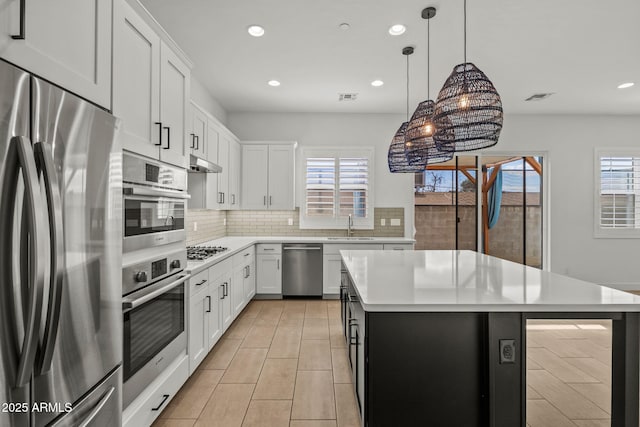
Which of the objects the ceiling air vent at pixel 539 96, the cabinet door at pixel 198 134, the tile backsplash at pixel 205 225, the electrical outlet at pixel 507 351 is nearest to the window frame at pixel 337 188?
the tile backsplash at pixel 205 225

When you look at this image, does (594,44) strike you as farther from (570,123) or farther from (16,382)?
→ (16,382)

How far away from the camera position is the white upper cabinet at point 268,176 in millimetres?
5285

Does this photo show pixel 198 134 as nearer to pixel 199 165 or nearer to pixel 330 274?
pixel 199 165

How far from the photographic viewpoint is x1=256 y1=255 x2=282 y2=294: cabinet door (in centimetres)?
502

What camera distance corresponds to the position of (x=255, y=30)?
309 cm

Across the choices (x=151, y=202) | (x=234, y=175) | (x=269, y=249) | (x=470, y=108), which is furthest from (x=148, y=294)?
(x=234, y=175)

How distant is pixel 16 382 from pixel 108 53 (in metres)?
1.28

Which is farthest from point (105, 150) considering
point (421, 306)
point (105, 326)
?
point (421, 306)

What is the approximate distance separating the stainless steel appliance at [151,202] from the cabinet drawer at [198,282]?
A: 37 centimetres

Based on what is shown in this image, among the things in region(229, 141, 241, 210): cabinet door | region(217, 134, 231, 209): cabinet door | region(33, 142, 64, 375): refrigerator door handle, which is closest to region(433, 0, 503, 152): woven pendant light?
region(33, 142, 64, 375): refrigerator door handle

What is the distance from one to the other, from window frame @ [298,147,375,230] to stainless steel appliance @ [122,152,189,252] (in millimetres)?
3250

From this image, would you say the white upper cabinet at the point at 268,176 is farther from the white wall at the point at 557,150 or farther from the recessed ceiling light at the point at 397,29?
the recessed ceiling light at the point at 397,29

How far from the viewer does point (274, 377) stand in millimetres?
2727

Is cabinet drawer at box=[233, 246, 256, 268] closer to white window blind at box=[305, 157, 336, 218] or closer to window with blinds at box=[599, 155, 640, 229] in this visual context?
white window blind at box=[305, 157, 336, 218]
